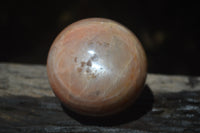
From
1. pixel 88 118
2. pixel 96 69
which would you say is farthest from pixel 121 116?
pixel 96 69

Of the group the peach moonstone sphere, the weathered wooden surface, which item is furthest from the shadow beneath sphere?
the peach moonstone sphere

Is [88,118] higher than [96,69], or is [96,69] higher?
[96,69]

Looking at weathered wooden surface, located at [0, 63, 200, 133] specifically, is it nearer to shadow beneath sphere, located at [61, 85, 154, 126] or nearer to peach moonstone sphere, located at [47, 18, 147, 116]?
shadow beneath sphere, located at [61, 85, 154, 126]

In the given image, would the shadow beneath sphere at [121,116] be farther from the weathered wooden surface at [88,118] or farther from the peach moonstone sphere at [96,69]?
the peach moonstone sphere at [96,69]

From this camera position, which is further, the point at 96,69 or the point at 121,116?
the point at 121,116

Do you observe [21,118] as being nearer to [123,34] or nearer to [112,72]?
[112,72]

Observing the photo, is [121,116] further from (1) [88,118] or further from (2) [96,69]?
(2) [96,69]

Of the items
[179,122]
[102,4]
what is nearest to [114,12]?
[102,4]
